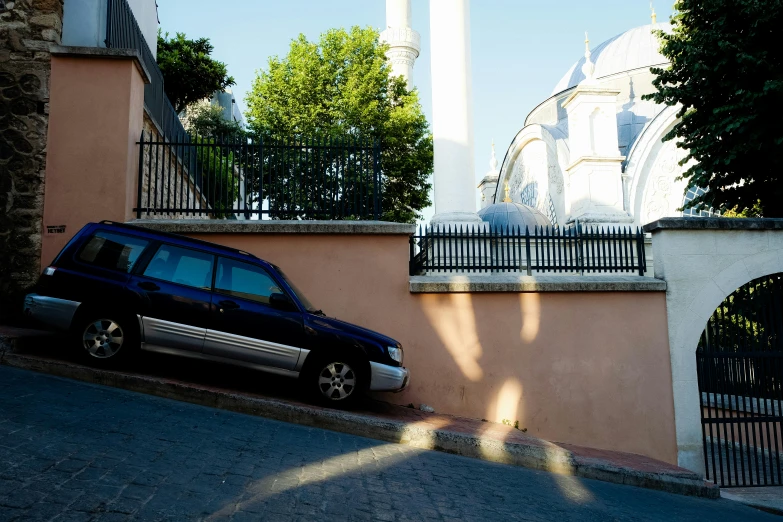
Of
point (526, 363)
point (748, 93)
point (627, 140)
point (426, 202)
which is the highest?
point (627, 140)

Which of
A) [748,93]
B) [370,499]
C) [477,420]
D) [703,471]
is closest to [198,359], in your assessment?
[370,499]

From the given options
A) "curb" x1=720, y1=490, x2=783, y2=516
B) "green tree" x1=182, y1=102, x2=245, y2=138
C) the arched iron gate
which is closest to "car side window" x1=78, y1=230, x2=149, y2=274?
"curb" x1=720, y1=490, x2=783, y2=516

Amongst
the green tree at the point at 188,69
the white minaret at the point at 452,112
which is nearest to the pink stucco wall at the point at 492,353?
the white minaret at the point at 452,112

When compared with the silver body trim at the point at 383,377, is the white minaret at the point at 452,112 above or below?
above

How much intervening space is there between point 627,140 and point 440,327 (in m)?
30.0

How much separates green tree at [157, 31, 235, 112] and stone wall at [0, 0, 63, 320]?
13483mm

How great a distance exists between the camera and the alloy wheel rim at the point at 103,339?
690 cm

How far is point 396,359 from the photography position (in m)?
7.30

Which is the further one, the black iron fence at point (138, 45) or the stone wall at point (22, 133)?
the black iron fence at point (138, 45)

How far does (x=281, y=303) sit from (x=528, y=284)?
360cm

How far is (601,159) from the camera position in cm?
2803

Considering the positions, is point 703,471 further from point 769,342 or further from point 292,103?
point 292,103

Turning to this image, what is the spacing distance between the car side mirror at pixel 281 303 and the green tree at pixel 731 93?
27.5 feet

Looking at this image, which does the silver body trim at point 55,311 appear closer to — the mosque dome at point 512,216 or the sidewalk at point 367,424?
the sidewalk at point 367,424
